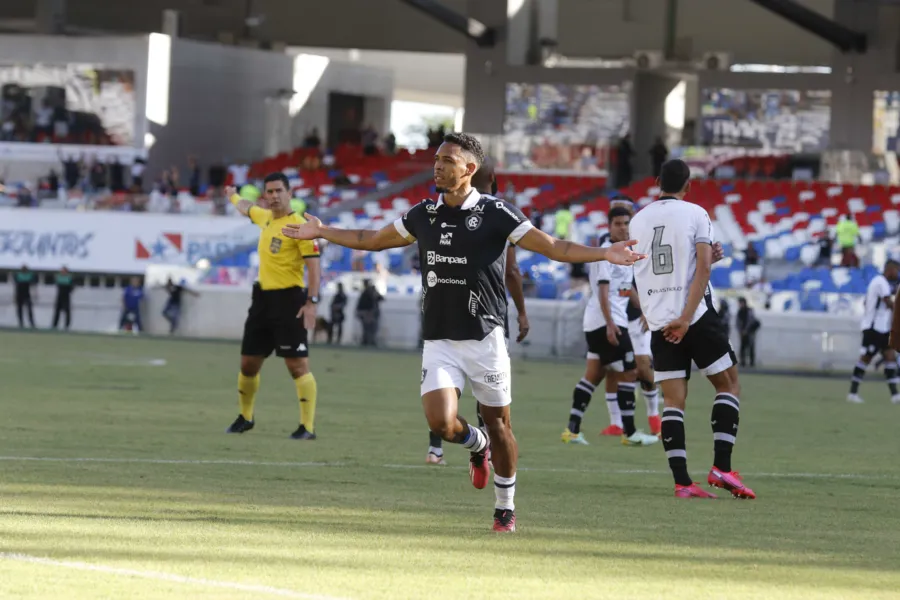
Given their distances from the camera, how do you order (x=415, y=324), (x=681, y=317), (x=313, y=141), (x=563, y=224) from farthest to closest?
(x=313, y=141) < (x=563, y=224) < (x=415, y=324) < (x=681, y=317)

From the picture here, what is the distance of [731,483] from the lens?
10.3m

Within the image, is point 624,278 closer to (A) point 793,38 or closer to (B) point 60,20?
(A) point 793,38

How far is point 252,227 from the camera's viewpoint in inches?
1585

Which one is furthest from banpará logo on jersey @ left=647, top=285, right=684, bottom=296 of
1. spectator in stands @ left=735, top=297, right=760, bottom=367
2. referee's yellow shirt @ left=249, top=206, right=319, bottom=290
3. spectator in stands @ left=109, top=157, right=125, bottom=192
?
spectator in stands @ left=109, top=157, right=125, bottom=192

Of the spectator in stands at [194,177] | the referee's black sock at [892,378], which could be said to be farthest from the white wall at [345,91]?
the referee's black sock at [892,378]

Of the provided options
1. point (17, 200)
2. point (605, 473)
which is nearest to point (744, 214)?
point (17, 200)

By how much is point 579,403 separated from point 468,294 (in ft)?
21.0

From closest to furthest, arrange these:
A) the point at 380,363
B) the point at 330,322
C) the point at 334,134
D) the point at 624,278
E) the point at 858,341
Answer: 1. the point at 624,278
2. the point at 380,363
3. the point at 858,341
4. the point at 330,322
5. the point at 334,134

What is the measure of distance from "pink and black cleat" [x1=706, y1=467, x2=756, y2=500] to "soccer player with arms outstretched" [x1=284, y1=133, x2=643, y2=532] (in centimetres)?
227

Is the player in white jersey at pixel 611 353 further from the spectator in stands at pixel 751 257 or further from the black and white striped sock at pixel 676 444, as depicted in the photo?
the spectator in stands at pixel 751 257

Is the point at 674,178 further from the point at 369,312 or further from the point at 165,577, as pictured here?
the point at 369,312

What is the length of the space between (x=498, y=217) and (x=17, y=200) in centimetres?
3549

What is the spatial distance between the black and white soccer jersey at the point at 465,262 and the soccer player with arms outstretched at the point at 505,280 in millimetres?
432

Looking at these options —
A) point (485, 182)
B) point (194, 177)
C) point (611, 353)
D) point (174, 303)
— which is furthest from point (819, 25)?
point (485, 182)
